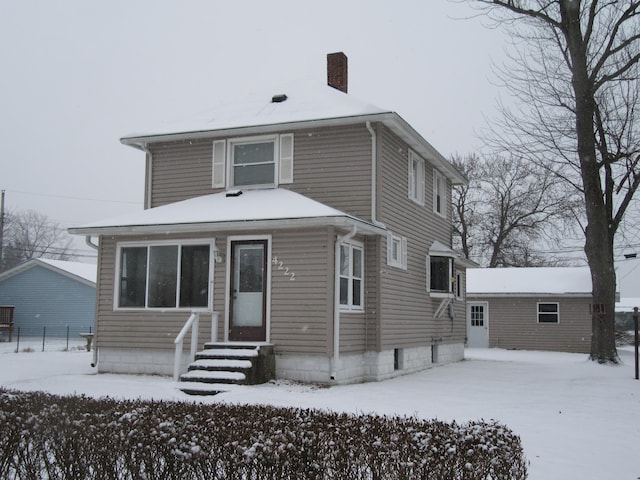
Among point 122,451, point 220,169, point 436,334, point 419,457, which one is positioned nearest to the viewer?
point 419,457

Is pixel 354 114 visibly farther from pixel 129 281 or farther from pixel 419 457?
pixel 419 457

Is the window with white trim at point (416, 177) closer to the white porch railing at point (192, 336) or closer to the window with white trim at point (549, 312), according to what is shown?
the white porch railing at point (192, 336)

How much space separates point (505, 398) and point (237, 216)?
624 centimetres

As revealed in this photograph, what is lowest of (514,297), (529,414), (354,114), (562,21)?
(529,414)

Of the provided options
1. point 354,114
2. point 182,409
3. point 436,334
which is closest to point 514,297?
point 436,334

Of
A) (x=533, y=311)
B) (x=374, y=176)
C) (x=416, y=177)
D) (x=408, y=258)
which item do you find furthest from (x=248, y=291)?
(x=533, y=311)

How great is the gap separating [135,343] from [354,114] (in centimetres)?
694

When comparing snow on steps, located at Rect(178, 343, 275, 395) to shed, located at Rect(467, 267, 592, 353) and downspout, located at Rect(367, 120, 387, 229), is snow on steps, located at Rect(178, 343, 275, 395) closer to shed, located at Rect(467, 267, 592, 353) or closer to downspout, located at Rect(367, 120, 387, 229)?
downspout, located at Rect(367, 120, 387, 229)

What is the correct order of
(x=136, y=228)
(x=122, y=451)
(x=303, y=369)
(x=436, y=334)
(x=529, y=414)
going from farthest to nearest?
1. (x=436, y=334)
2. (x=136, y=228)
3. (x=303, y=369)
4. (x=529, y=414)
5. (x=122, y=451)

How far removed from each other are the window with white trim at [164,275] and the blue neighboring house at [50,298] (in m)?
20.3

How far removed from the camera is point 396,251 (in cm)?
1638

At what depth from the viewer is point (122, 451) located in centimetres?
534

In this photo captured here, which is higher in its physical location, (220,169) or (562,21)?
(562,21)

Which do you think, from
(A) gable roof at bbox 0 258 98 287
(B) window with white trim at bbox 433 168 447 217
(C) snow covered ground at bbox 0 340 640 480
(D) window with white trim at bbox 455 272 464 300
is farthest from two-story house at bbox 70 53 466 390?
(A) gable roof at bbox 0 258 98 287
